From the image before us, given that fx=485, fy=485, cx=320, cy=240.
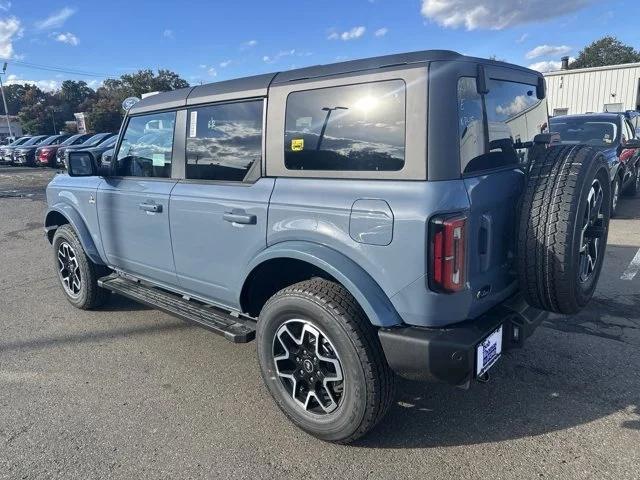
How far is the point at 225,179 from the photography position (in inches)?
127

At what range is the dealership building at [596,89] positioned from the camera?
22.8 meters

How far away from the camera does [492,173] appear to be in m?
2.56

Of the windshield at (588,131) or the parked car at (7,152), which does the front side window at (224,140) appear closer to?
the windshield at (588,131)

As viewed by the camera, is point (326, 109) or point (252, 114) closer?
point (326, 109)

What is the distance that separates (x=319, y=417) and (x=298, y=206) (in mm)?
1181

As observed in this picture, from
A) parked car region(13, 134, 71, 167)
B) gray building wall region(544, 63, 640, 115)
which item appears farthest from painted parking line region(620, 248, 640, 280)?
parked car region(13, 134, 71, 167)

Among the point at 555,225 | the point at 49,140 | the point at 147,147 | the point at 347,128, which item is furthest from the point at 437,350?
the point at 49,140

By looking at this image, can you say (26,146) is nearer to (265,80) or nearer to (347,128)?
(265,80)

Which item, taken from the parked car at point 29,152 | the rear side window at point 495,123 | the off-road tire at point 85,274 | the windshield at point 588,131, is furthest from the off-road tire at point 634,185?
the parked car at point 29,152

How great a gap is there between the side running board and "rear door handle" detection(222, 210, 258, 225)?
2.33ft

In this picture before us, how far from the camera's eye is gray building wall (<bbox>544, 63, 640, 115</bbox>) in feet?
74.8

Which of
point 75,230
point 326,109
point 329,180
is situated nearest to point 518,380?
point 329,180

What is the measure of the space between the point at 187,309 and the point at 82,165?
5.44 feet

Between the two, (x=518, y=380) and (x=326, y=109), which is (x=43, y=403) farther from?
(x=518, y=380)
